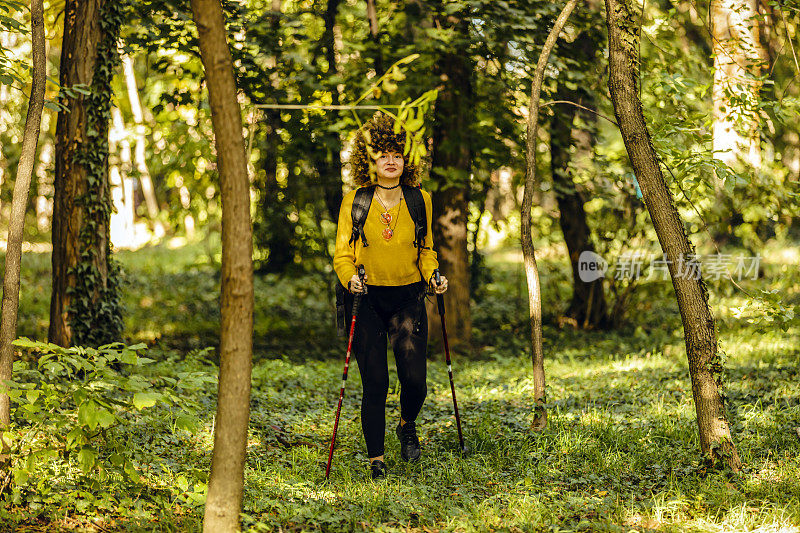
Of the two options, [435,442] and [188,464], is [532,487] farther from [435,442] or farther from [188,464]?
[188,464]

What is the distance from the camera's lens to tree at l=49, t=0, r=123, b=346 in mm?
7094

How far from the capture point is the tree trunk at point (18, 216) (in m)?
3.95

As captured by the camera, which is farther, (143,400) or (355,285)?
(355,285)

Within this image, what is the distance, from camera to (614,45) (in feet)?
15.7

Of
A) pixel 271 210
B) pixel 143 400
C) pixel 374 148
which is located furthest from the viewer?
pixel 271 210

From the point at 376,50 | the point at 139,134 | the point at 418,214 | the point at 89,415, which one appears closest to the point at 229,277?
the point at 89,415

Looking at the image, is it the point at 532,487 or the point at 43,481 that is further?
the point at 532,487

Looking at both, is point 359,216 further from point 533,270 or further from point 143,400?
point 143,400

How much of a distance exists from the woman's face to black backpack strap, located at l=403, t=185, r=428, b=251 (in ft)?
0.53

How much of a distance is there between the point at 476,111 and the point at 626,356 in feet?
12.9

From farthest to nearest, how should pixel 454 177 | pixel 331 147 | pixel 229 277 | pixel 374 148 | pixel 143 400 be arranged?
pixel 454 177, pixel 331 147, pixel 374 148, pixel 143 400, pixel 229 277

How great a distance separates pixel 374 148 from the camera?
4980 mm

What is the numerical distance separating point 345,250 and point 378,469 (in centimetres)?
156

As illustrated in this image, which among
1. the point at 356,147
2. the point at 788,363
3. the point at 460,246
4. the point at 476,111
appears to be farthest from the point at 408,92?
the point at 788,363
